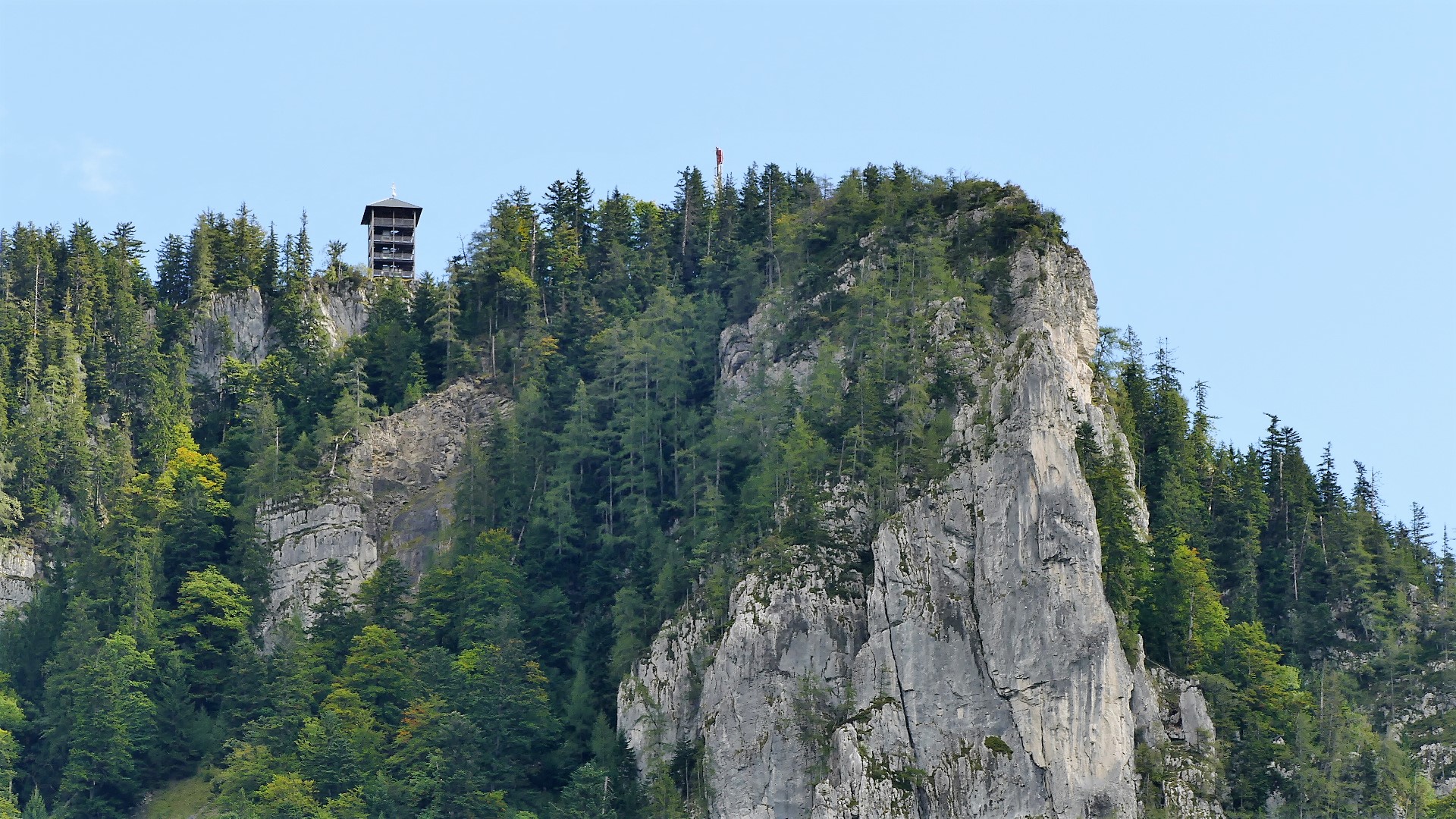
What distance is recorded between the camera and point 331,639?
100438mm

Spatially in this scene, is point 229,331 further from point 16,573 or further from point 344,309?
point 16,573

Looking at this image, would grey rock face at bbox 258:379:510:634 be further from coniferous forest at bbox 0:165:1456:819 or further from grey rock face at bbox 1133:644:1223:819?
grey rock face at bbox 1133:644:1223:819

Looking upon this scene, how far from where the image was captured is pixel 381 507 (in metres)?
110

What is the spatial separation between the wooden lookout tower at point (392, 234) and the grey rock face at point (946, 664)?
196 ft

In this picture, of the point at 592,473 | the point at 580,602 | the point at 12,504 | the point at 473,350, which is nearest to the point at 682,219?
the point at 473,350

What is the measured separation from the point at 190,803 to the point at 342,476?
2055 cm

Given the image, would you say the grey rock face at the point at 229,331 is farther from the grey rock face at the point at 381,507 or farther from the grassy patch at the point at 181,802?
the grassy patch at the point at 181,802

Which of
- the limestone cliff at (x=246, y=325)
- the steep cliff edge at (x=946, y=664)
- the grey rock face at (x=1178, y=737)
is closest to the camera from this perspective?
the steep cliff edge at (x=946, y=664)

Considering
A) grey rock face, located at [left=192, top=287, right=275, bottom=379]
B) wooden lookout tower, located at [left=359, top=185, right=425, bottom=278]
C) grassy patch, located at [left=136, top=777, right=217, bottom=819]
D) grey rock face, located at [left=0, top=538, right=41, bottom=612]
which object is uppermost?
wooden lookout tower, located at [left=359, top=185, right=425, bottom=278]

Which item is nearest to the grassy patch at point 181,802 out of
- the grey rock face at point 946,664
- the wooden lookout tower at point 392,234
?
the grey rock face at point 946,664

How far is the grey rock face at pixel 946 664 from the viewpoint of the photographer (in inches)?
3214

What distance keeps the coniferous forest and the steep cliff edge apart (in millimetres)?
1787

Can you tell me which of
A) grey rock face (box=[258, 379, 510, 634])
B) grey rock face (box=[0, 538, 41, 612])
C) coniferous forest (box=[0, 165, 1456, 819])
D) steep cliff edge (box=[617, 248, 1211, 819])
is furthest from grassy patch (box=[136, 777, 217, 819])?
steep cliff edge (box=[617, 248, 1211, 819])

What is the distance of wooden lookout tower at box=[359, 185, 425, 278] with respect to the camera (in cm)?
14338
